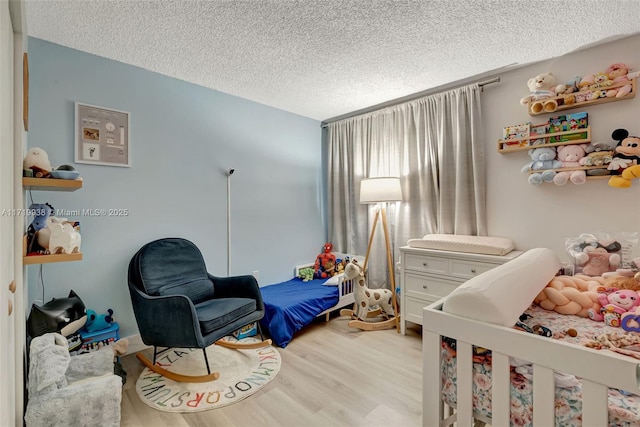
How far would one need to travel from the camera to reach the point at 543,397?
93 centimetres

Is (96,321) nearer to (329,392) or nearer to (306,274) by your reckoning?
(329,392)

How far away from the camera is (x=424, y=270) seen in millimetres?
2666

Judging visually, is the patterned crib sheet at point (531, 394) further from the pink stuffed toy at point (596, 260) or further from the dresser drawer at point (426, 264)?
the dresser drawer at point (426, 264)

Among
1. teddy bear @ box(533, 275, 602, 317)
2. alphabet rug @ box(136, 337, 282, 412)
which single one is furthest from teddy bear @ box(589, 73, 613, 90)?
alphabet rug @ box(136, 337, 282, 412)

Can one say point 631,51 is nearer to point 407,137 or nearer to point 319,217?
point 407,137

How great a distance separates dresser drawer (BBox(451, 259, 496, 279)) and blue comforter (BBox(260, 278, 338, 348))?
122cm

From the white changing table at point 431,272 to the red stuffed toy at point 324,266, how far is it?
1093 mm

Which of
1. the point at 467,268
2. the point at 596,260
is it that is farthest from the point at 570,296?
the point at 467,268

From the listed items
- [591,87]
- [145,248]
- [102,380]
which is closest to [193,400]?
[102,380]

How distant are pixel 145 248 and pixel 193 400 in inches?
47.1

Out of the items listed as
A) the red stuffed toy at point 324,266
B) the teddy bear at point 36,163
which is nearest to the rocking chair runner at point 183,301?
the teddy bear at point 36,163

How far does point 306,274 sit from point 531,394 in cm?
275

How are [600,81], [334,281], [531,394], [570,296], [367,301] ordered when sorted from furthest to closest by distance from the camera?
[334,281], [367,301], [600,81], [570,296], [531,394]

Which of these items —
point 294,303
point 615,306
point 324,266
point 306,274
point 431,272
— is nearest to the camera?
point 615,306
